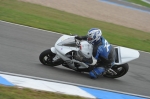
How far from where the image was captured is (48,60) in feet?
34.2

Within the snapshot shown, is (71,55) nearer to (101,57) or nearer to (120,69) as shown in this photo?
(101,57)

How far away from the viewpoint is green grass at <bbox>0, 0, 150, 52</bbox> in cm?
1753

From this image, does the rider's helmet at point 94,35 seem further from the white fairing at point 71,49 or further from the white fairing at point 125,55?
the white fairing at point 125,55

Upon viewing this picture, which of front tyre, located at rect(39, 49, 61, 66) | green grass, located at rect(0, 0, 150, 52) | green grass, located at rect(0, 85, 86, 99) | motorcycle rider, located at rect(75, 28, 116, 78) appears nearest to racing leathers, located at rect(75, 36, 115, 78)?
motorcycle rider, located at rect(75, 28, 116, 78)

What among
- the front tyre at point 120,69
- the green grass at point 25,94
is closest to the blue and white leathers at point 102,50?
the front tyre at point 120,69

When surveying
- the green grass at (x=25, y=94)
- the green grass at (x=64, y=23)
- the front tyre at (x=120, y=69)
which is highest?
the green grass at (x=64, y=23)

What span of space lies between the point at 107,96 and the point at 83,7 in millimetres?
19465

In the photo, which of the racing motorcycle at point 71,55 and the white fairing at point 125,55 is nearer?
the racing motorcycle at point 71,55

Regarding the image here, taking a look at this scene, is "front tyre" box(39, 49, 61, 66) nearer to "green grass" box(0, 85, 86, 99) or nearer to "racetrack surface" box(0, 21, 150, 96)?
"racetrack surface" box(0, 21, 150, 96)

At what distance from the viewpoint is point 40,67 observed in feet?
33.4

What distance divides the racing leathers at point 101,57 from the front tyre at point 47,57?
88 centimetres

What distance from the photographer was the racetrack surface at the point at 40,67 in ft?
31.7

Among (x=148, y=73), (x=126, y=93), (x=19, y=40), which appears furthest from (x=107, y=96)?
(x=19, y=40)

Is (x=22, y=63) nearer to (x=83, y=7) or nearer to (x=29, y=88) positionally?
(x=29, y=88)
